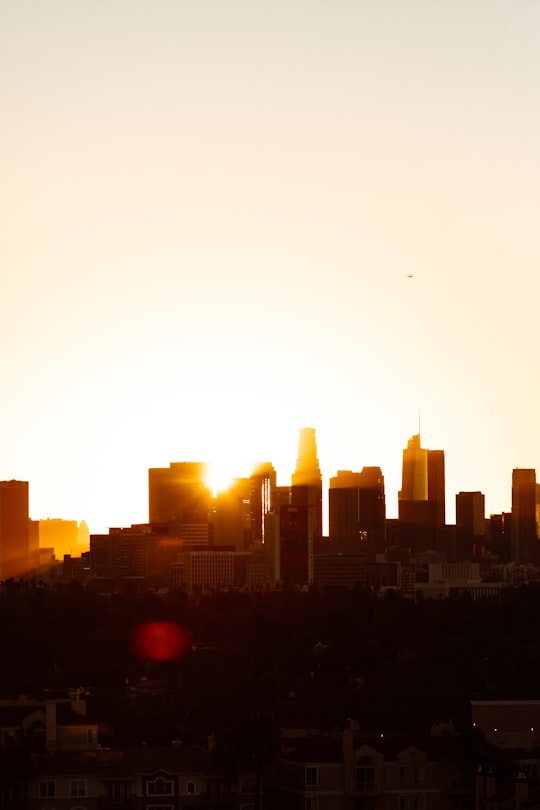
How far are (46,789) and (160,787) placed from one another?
2.37 metres

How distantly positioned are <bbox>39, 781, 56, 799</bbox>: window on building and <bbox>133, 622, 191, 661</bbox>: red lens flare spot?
3747 cm

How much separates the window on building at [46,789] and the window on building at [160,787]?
6.50ft

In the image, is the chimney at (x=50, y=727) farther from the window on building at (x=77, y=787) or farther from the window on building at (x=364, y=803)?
the window on building at (x=364, y=803)

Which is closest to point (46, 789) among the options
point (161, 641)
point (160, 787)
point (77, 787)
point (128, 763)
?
point (77, 787)

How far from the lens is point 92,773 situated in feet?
160

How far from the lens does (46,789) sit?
48.7 m

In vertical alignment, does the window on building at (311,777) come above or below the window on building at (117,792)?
above

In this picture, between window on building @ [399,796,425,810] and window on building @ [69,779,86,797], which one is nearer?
window on building @ [69,779,86,797]

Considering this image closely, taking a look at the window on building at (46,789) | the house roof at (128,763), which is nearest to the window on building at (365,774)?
the house roof at (128,763)

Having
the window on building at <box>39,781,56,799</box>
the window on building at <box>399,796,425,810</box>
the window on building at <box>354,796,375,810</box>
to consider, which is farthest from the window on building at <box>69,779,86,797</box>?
the window on building at <box>399,796,425,810</box>

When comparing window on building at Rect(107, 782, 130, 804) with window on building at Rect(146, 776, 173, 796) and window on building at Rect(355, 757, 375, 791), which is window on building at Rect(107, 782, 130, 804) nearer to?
window on building at Rect(146, 776, 173, 796)

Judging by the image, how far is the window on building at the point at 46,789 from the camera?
48.7 metres

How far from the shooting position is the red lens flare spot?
88.4 metres

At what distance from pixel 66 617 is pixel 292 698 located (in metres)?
30.0
